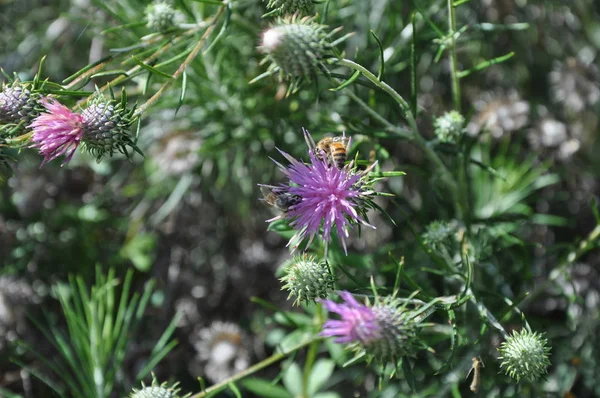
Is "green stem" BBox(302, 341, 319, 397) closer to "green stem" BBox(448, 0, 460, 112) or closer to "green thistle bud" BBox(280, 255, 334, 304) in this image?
"green thistle bud" BBox(280, 255, 334, 304)

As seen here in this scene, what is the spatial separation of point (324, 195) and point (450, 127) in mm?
656

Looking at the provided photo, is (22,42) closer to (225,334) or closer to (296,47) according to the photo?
(225,334)

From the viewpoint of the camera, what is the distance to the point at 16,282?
3199 millimetres

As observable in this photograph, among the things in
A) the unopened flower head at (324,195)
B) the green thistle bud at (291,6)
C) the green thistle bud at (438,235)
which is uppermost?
the green thistle bud at (291,6)

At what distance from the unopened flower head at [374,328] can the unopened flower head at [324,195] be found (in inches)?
9.9

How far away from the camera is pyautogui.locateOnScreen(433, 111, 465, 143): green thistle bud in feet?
7.02

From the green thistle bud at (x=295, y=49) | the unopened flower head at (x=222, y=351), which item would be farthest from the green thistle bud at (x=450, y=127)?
the unopened flower head at (x=222, y=351)

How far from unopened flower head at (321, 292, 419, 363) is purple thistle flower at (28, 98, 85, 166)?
89 centimetres

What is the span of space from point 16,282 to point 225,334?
3.86 ft

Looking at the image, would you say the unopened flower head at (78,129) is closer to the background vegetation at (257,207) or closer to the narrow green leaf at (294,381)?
the background vegetation at (257,207)

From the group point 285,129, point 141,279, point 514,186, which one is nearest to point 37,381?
point 141,279

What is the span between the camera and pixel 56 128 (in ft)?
5.61

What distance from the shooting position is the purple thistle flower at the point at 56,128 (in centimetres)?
171

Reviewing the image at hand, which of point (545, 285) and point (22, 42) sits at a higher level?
point (22, 42)
